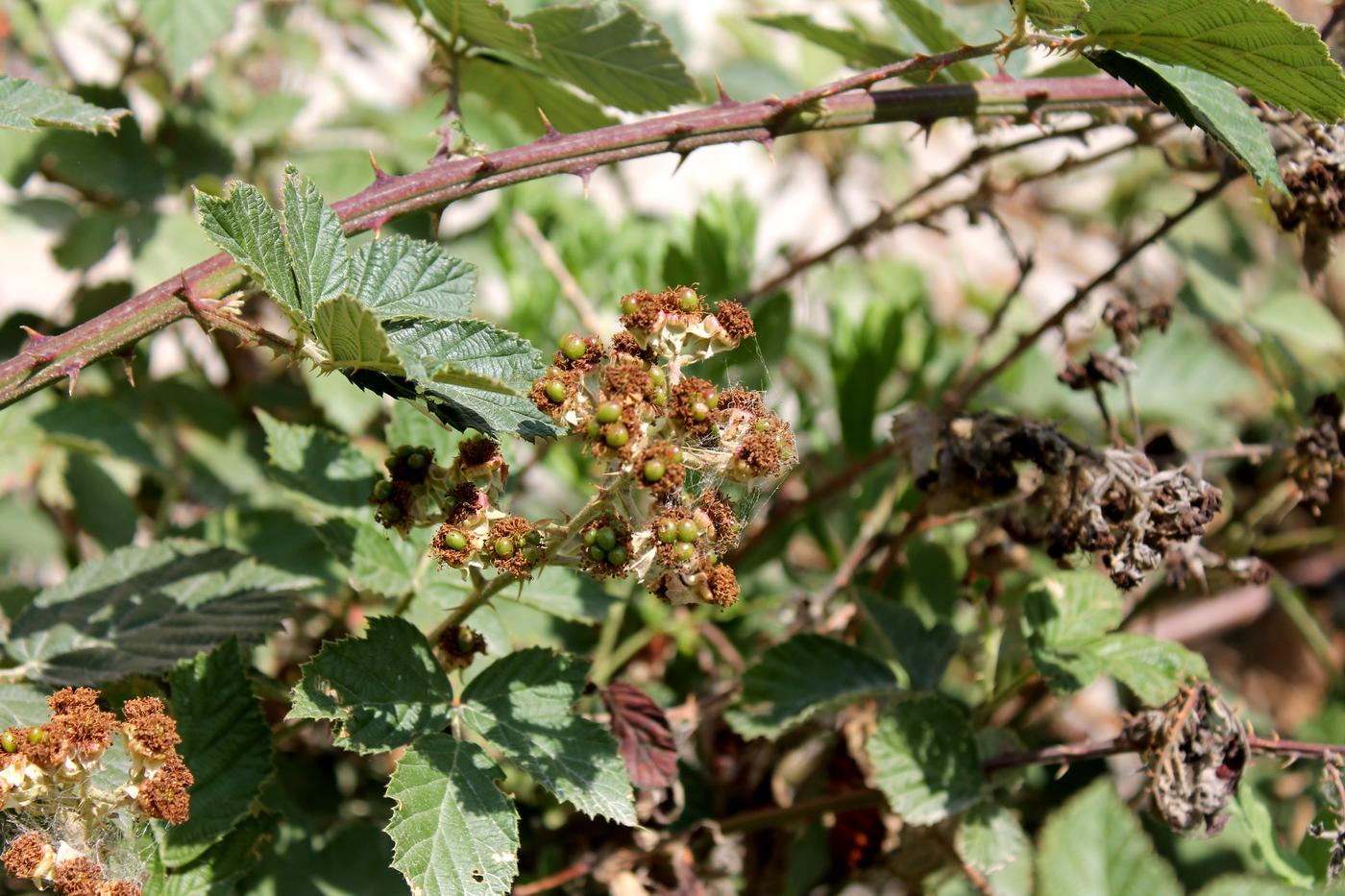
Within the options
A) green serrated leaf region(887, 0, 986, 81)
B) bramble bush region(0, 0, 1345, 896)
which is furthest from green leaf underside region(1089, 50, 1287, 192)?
green serrated leaf region(887, 0, 986, 81)

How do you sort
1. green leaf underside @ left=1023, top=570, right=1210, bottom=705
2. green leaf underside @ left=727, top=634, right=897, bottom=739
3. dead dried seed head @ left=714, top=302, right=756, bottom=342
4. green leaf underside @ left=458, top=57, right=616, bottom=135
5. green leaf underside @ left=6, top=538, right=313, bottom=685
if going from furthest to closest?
→ green leaf underside @ left=458, top=57, right=616, bottom=135 < green leaf underside @ left=727, top=634, right=897, bottom=739 < green leaf underside @ left=1023, top=570, right=1210, bottom=705 < green leaf underside @ left=6, top=538, right=313, bottom=685 < dead dried seed head @ left=714, top=302, right=756, bottom=342

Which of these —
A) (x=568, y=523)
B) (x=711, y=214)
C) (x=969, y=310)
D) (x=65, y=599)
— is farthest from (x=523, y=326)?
(x=969, y=310)

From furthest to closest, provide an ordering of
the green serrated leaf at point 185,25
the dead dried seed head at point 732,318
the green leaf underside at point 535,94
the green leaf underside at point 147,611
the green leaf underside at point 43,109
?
the green serrated leaf at point 185,25 < the green leaf underside at point 535,94 < the green leaf underside at point 147,611 < the green leaf underside at point 43,109 < the dead dried seed head at point 732,318

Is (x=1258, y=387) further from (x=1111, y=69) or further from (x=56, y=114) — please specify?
(x=56, y=114)

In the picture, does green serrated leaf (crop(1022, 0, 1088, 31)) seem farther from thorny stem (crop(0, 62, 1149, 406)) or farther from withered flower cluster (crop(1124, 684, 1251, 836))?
withered flower cluster (crop(1124, 684, 1251, 836))

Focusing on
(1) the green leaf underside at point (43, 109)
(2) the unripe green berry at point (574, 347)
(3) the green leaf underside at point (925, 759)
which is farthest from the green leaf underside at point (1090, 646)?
(1) the green leaf underside at point (43, 109)

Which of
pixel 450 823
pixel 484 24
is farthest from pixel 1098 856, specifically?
pixel 484 24

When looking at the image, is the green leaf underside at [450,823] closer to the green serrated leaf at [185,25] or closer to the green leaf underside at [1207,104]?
the green leaf underside at [1207,104]

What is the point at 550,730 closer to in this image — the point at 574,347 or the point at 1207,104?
the point at 574,347
